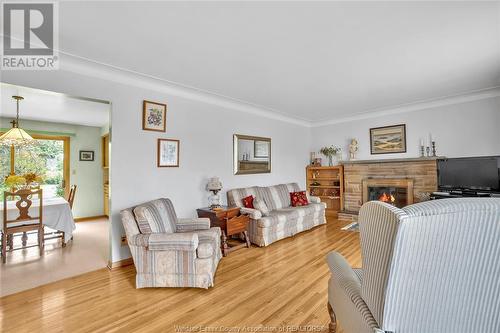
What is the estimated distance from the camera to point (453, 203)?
0.90m

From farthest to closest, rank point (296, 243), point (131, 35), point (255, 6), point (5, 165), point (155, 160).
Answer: point (5, 165), point (296, 243), point (155, 160), point (131, 35), point (255, 6)

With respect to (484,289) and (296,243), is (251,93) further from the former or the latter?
(484,289)

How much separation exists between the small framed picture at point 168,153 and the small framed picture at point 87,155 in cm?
407

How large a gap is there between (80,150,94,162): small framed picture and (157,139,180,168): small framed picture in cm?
407

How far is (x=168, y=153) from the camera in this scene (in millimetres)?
3705

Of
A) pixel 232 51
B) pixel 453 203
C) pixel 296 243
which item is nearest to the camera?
pixel 453 203

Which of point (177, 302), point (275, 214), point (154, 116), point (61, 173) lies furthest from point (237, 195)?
point (61, 173)

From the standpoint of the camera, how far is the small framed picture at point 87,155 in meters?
6.31

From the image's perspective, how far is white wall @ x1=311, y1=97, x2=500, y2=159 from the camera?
4297 millimetres

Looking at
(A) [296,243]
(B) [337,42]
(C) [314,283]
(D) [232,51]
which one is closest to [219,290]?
(C) [314,283]

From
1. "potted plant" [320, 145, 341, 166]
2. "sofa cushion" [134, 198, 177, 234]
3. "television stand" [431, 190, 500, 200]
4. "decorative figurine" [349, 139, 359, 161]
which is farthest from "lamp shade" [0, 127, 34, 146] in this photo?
"television stand" [431, 190, 500, 200]

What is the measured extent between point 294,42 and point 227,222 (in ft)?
8.34

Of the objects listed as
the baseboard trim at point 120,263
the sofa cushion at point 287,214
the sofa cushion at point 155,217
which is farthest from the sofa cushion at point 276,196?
the baseboard trim at point 120,263

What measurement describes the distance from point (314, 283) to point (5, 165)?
6.74 m
